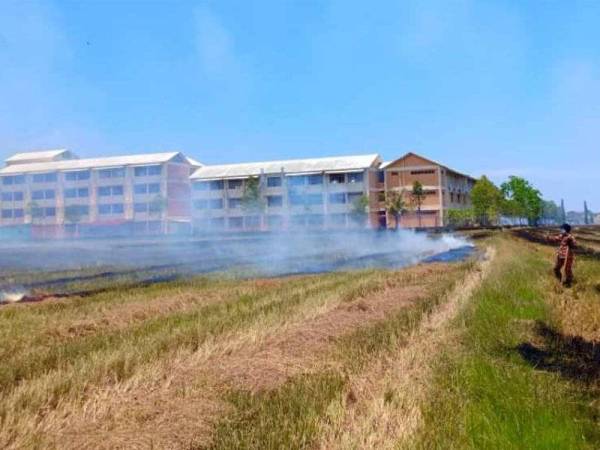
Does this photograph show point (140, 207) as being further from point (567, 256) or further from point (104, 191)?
point (567, 256)

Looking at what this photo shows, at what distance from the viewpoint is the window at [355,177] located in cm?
7688

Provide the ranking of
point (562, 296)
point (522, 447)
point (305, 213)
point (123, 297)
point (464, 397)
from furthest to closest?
point (305, 213), point (123, 297), point (562, 296), point (464, 397), point (522, 447)

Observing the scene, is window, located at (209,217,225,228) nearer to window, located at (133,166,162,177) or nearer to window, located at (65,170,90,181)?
window, located at (133,166,162,177)

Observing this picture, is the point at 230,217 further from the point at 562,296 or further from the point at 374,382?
the point at 374,382

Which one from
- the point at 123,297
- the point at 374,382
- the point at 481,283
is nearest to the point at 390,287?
the point at 481,283

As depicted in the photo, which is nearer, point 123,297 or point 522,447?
point 522,447

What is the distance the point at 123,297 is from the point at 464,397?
34.0 ft

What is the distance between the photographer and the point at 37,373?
6.45 meters

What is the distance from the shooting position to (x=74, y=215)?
77.4 meters

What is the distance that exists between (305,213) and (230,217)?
11.6 meters

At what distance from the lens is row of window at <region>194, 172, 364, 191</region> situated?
7725 cm

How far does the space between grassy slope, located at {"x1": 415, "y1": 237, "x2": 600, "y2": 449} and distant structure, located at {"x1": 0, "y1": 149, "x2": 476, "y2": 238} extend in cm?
6612

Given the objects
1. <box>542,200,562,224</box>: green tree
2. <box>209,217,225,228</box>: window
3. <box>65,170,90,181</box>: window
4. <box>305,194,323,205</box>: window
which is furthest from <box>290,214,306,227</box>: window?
<box>542,200,562,224</box>: green tree

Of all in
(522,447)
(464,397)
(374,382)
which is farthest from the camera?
(374,382)
